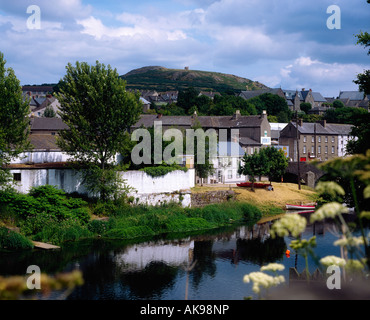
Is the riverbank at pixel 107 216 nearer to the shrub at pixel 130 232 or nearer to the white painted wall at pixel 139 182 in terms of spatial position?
the shrub at pixel 130 232

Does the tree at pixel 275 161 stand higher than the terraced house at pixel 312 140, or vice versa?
the terraced house at pixel 312 140

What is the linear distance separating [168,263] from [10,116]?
16793 mm

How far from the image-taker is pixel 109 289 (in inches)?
851

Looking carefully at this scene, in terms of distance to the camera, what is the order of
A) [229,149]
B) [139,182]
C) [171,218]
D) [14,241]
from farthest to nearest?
[229,149]
[139,182]
[171,218]
[14,241]

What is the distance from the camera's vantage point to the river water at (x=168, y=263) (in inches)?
845

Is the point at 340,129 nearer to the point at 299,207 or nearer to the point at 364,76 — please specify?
the point at 299,207

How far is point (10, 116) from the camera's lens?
32969mm

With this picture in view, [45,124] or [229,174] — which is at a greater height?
[45,124]

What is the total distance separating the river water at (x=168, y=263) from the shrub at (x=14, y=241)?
1.20 m

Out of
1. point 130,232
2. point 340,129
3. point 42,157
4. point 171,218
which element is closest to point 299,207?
point 171,218

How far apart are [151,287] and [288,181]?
143ft

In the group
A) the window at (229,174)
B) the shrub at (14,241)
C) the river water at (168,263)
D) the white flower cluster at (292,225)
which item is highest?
the white flower cluster at (292,225)

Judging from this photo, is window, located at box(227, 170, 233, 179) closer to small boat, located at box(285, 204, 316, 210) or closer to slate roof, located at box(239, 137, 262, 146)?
slate roof, located at box(239, 137, 262, 146)

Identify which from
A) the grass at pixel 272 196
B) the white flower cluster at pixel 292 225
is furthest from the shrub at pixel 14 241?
the white flower cluster at pixel 292 225
